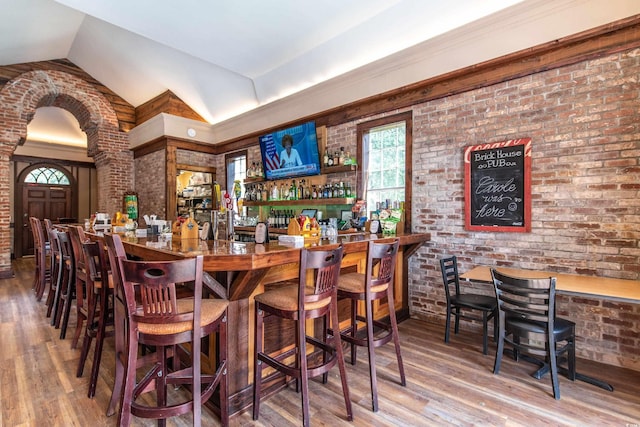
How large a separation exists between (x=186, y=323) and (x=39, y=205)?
Answer: 431 inches

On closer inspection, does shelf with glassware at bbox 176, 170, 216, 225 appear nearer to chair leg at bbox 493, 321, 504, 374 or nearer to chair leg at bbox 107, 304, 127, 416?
chair leg at bbox 107, 304, 127, 416

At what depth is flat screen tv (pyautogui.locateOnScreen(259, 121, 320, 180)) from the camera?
538 cm

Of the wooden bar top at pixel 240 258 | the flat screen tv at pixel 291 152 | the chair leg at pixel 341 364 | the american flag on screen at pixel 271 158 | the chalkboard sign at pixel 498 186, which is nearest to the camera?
the wooden bar top at pixel 240 258

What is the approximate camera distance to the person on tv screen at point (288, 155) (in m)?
5.61

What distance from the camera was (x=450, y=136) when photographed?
13.0 ft

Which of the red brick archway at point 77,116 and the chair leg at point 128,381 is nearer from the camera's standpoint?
the chair leg at point 128,381

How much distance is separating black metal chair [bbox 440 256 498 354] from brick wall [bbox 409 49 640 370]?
235mm

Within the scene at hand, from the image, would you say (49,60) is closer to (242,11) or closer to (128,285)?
(242,11)

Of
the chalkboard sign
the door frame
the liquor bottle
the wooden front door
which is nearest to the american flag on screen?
the liquor bottle

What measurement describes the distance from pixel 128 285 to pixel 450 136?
3.64m

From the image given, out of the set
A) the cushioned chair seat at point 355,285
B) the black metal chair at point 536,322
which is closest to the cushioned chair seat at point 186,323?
the cushioned chair seat at point 355,285

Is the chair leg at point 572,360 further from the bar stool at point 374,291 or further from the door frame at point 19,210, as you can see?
the door frame at point 19,210

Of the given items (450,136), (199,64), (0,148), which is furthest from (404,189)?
(0,148)

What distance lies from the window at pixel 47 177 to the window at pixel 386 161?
9.93m
